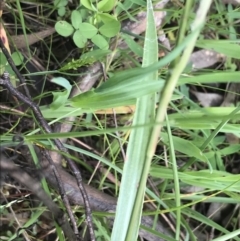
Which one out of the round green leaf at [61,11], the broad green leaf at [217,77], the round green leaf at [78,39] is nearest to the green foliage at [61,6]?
the round green leaf at [61,11]

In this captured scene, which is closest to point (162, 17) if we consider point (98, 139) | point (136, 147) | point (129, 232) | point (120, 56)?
point (120, 56)

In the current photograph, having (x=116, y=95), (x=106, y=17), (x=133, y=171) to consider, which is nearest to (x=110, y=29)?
(x=106, y=17)

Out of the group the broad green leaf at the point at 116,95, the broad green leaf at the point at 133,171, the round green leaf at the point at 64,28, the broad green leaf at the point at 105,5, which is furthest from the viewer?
the round green leaf at the point at 64,28

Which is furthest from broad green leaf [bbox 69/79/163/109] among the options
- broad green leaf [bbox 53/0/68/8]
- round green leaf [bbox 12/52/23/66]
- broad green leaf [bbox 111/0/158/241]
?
broad green leaf [bbox 53/0/68/8]

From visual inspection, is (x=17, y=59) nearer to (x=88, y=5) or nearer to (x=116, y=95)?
(x=88, y=5)

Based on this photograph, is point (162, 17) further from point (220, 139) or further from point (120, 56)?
point (220, 139)

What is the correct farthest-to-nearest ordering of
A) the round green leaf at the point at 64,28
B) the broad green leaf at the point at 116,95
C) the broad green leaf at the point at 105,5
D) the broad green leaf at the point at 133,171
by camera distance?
the round green leaf at the point at 64,28 < the broad green leaf at the point at 105,5 < the broad green leaf at the point at 133,171 < the broad green leaf at the point at 116,95

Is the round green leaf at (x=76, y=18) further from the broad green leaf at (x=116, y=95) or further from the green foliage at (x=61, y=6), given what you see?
the broad green leaf at (x=116, y=95)
